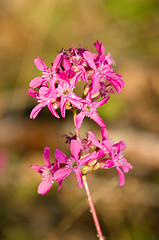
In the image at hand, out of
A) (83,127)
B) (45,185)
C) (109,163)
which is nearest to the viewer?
(109,163)

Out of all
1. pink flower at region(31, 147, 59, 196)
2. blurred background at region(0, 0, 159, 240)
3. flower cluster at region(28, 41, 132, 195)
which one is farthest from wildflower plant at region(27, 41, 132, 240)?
blurred background at region(0, 0, 159, 240)

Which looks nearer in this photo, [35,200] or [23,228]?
[23,228]

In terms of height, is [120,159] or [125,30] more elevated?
[125,30]

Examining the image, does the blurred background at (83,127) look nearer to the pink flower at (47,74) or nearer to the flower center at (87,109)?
the flower center at (87,109)

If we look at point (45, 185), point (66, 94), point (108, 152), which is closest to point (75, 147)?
point (108, 152)

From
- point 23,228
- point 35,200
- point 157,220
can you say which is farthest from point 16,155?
point 157,220

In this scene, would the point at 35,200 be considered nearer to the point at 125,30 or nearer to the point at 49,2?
the point at 125,30

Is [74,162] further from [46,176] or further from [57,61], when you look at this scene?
[57,61]

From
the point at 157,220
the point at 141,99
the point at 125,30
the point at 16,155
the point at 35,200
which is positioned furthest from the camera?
the point at 125,30
